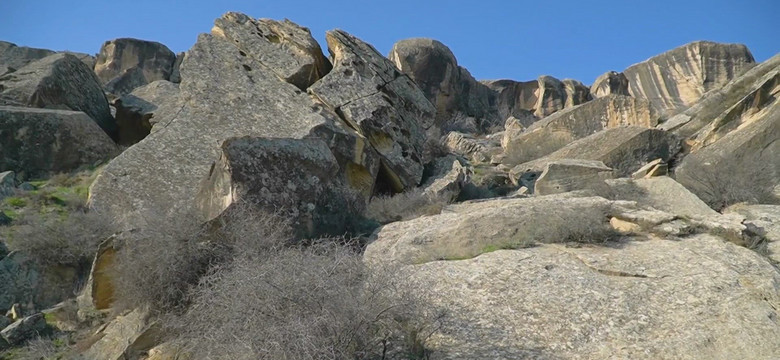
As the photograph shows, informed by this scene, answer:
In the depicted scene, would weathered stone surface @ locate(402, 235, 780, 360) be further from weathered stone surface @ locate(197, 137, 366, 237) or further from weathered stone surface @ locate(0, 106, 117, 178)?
weathered stone surface @ locate(0, 106, 117, 178)

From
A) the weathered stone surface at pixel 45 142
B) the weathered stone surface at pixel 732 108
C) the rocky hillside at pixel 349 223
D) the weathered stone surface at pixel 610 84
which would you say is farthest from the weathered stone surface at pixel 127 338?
the weathered stone surface at pixel 610 84

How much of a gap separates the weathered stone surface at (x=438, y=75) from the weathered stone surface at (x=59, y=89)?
1510 cm

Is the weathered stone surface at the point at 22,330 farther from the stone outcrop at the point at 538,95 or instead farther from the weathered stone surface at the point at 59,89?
the stone outcrop at the point at 538,95

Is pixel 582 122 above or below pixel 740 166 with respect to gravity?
above

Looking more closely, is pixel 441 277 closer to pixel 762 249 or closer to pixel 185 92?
pixel 762 249

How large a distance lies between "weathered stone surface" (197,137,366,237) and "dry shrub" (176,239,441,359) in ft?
7.44

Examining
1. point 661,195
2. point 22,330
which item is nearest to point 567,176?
point 661,195

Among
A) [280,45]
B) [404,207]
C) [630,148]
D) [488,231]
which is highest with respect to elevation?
[280,45]

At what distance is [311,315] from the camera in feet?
13.4

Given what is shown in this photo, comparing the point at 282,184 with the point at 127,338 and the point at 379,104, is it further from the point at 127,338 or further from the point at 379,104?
the point at 379,104

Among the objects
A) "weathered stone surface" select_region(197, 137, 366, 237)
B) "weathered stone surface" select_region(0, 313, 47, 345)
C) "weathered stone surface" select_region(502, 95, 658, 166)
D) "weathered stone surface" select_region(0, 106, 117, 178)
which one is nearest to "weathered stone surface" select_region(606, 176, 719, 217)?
"weathered stone surface" select_region(197, 137, 366, 237)

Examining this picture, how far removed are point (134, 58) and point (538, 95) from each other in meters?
22.7

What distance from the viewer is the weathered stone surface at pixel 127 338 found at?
18.2ft

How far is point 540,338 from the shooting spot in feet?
15.9
